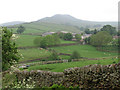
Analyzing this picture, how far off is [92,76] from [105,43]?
64.6 metres

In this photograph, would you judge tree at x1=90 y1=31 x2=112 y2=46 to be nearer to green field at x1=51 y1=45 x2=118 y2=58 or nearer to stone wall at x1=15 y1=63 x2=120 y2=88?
green field at x1=51 y1=45 x2=118 y2=58

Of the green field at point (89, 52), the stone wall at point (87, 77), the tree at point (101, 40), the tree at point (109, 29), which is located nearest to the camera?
the stone wall at point (87, 77)

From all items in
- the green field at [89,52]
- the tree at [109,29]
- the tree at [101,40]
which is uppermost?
the tree at [109,29]

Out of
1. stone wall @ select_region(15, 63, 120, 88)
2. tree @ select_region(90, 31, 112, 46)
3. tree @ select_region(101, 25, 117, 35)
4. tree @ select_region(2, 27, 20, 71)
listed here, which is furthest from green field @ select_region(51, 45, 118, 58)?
stone wall @ select_region(15, 63, 120, 88)

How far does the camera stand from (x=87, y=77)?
10586 millimetres

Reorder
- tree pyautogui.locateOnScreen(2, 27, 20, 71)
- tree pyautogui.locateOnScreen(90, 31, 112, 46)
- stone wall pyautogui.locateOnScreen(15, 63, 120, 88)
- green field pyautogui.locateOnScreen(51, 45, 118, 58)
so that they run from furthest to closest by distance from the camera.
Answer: tree pyautogui.locateOnScreen(90, 31, 112, 46)
green field pyautogui.locateOnScreen(51, 45, 118, 58)
tree pyautogui.locateOnScreen(2, 27, 20, 71)
stone wall pyautogui.locateOnScreen(15, 63, 120, 88)

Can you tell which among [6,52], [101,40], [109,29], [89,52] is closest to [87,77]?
[6,52]

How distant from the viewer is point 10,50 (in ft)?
72.5

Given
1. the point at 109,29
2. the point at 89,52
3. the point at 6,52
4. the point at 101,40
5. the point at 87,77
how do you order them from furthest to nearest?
the point at 109,29 → the point at 101,40 → the point at 89,52 → the point at 6,52 → the point at 87,77

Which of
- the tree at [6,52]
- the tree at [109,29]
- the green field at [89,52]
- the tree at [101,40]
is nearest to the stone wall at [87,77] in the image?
the tree at [6,52]

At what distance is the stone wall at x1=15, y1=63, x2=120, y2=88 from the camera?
9.71m

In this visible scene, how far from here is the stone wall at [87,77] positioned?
9.71 meters

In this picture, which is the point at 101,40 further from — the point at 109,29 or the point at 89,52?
the point at 109,29

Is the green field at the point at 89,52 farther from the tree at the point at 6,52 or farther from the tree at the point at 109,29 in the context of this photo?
the tree at the point at 6,52
